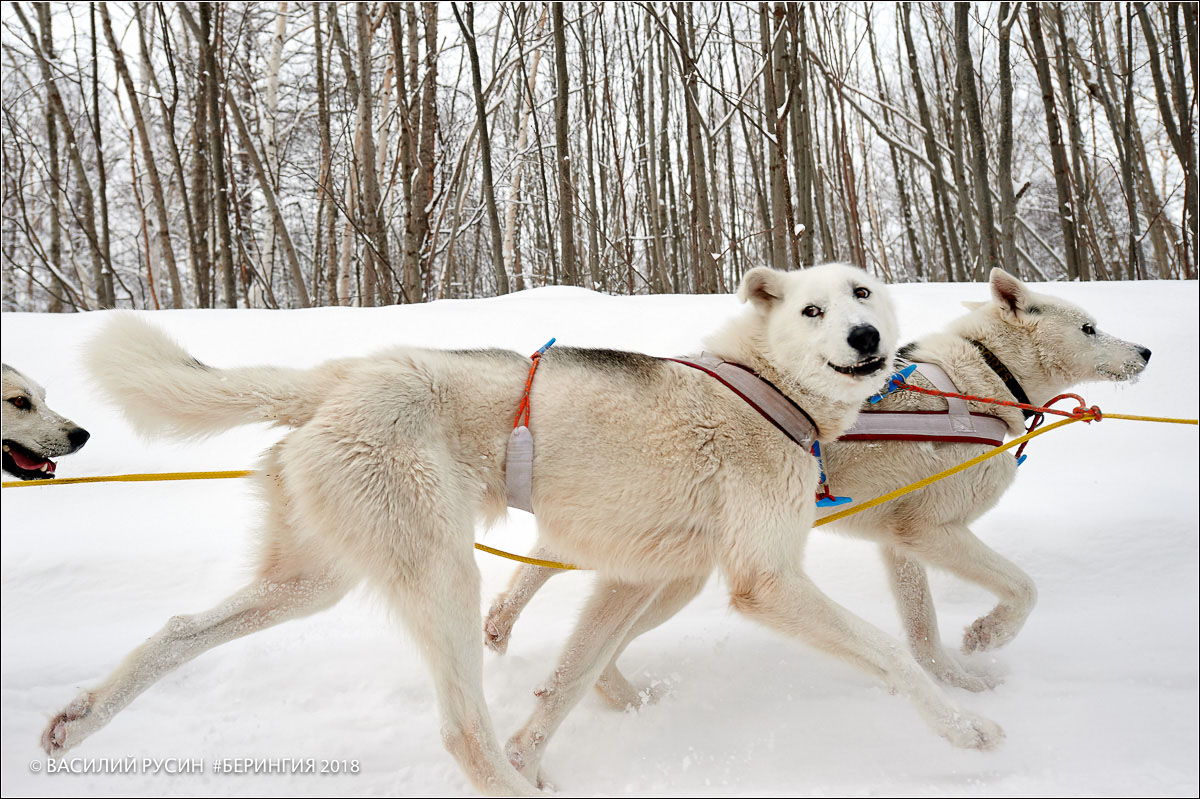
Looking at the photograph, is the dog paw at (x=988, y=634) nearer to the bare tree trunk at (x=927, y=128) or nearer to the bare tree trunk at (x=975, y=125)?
the bare tree trunk at (x=975, y=125)

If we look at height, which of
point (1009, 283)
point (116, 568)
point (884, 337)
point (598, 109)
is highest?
point (598, 109)

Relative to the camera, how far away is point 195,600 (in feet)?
11.7

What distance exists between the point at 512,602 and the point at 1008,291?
2.67 m

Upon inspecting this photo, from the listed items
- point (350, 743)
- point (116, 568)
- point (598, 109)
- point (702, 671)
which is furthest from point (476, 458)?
point (598, 109)

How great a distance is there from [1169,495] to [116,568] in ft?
17.0

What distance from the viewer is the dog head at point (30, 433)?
3.22 meters

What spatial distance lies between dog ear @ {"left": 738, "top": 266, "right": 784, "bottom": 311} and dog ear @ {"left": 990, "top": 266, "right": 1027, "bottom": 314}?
1296 mm

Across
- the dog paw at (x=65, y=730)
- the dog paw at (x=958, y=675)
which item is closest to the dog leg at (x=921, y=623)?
the dog paw at (x=958, y=675)

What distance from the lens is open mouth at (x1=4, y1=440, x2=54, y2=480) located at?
3203mm

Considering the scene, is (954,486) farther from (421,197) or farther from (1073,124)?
(1073,124)

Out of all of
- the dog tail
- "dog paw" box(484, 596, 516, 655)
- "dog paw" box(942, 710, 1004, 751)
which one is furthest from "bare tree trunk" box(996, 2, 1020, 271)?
the dog tail

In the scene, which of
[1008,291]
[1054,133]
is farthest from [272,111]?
[1008,291]

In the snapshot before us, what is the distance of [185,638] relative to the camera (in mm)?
2500

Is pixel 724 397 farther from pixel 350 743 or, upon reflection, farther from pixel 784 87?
pixel 784 87
